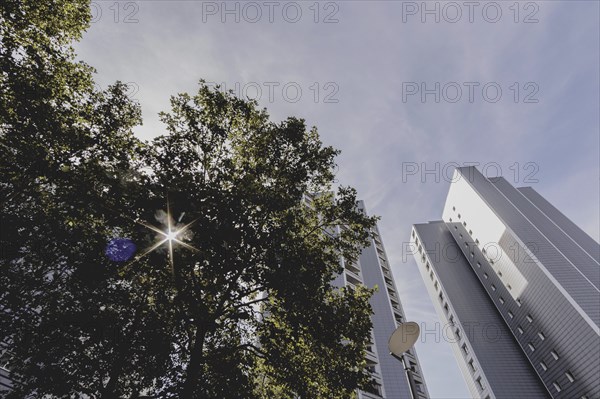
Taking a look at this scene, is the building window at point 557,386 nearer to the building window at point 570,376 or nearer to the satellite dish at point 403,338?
the building window at point 570,376

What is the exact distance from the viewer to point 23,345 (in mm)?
7738

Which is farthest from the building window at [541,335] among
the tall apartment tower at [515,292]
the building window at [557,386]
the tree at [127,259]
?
the tree at [127,259]

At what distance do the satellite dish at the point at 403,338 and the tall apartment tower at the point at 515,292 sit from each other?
36775 millimetres

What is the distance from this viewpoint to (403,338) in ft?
21.3

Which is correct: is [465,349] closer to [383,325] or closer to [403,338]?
[383,325]

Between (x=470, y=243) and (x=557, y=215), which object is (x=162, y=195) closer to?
(x=470, y=243)

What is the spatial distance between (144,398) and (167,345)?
1380mm

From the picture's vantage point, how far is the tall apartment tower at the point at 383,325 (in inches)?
→ 1248

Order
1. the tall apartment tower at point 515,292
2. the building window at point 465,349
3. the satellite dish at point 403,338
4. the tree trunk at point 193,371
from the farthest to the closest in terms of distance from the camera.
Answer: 1. the building window at point 465,349
2. the tall apartment tower at point 515,292
3. the tree trunk at point 193,371
4. the satellite dish at point 403,338

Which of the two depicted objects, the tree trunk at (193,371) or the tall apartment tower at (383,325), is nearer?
the tree trunk at (193,371)

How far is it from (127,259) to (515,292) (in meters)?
49.6

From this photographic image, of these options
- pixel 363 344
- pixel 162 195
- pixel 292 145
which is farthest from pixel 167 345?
pixel 292 145

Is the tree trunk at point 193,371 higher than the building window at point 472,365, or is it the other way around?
the building window at point 472,365

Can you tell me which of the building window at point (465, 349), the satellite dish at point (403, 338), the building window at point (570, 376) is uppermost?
the building window at point (465, 349)
